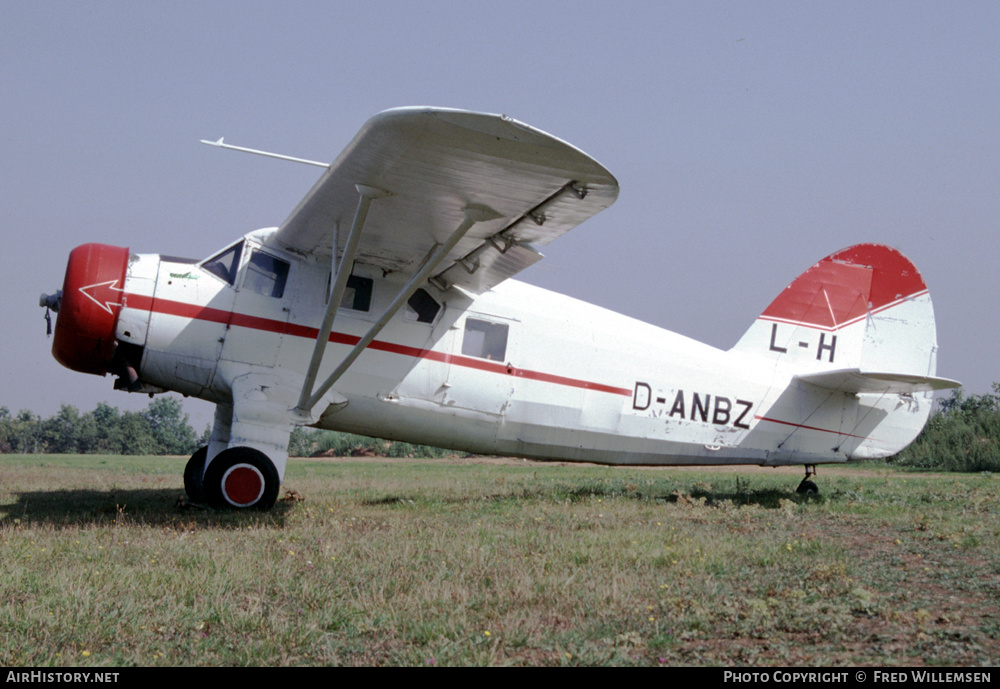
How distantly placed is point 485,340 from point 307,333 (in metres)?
2.09

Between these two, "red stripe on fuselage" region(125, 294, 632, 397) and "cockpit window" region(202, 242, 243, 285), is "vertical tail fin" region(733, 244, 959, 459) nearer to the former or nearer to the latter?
"red stripe on fuselage" region(125, 294, 632, 397)

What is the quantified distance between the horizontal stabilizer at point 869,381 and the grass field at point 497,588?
83.4 inches

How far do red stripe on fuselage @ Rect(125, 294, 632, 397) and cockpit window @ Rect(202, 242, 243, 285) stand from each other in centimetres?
42

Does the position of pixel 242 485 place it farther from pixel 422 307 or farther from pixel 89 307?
pixel 422 307

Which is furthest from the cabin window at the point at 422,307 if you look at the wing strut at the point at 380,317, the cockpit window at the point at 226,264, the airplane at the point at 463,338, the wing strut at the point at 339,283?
the cockpit window at the point at 226,264

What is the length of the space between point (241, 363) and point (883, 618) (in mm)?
6496

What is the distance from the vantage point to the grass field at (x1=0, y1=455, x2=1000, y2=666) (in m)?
3.38

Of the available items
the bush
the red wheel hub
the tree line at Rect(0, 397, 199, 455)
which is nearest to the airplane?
the red wheel hub

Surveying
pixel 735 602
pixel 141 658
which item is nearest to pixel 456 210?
pixel 735 602

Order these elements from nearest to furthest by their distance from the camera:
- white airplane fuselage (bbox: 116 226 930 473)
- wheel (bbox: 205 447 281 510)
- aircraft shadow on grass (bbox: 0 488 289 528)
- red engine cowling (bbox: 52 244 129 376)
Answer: aircraft shadow on grass (bbox: 0 488 289 528) < wheel (bbox: 205 447 281 510) < red engine cowling (bbox: 52 244 129 376) < white airplane fuselage (bbox: 116 226 930 473)

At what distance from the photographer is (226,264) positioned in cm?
840

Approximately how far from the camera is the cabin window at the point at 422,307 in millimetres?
8852

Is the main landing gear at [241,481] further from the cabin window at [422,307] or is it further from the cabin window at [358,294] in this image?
the cabin window at [422,307]

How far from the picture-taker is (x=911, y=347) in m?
11.0
